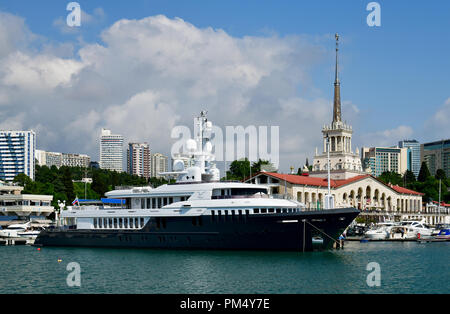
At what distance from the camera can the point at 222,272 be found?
34.2m

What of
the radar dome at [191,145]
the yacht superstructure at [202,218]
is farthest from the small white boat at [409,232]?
the radar dome at [191,145]

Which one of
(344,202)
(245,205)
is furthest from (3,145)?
(245,205)

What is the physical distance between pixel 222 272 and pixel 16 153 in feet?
551

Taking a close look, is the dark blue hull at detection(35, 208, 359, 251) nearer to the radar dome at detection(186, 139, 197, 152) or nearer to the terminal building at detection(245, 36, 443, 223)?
the radar dome at detection(186, 139, 197, 152)

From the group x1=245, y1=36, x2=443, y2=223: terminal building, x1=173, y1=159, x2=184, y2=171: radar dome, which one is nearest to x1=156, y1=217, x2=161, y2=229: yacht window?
x1=173, y1=159, x2=184, y2=171: radar dome

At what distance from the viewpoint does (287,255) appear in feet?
136

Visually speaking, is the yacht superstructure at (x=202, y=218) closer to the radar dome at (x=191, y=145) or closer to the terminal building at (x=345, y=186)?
the radar dome at (x=191, y=145)

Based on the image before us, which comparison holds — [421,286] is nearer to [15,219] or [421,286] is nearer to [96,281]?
[96,281]

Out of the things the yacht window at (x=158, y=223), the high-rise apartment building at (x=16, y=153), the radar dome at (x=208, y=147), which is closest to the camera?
the yacht window at (x=158, y=223)

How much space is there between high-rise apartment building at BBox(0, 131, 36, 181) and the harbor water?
145654mm

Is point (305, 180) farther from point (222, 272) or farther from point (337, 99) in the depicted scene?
point (222, 272)

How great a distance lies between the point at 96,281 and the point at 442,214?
99.0m

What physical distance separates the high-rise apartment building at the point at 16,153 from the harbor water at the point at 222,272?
146 metres

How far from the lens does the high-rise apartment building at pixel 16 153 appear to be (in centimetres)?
18612
